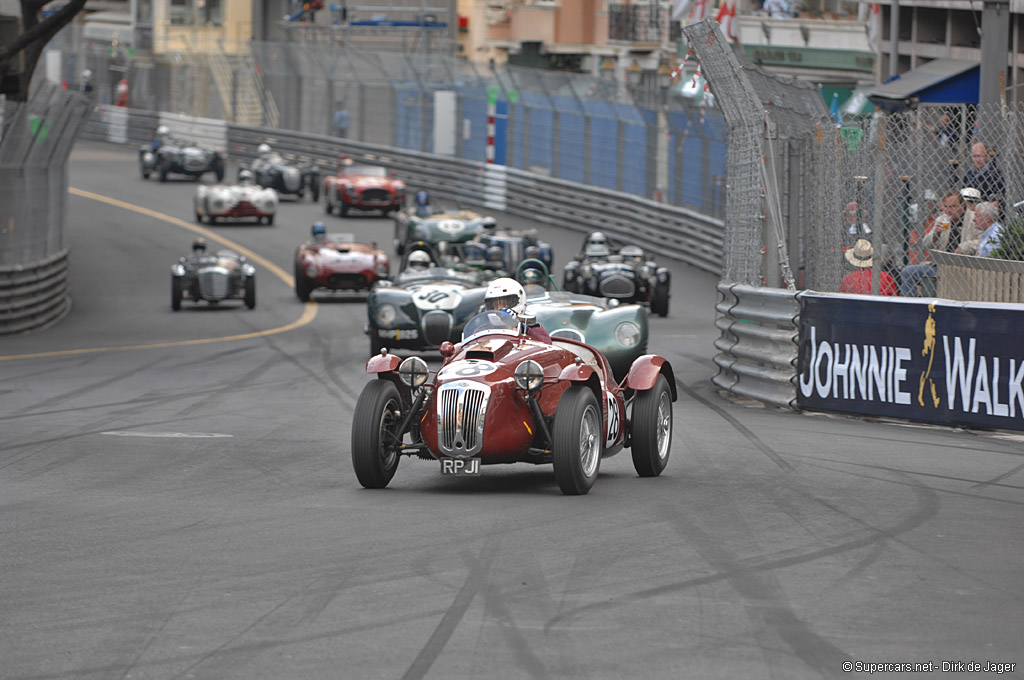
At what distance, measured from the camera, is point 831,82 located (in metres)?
36.1

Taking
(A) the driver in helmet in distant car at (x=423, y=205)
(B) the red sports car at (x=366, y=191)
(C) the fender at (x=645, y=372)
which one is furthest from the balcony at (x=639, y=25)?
(C) the fender at (x=645, y=372)

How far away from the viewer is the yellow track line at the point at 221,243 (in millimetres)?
19703

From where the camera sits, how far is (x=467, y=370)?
903cm

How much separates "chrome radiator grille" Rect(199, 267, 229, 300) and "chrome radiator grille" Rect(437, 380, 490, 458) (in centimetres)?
1633

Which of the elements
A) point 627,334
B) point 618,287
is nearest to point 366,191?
point 618,287

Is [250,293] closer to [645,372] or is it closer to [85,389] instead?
[85,389]

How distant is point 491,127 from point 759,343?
86.7 feet

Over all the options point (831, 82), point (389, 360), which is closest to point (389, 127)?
point (831, 82)

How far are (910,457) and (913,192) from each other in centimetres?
321

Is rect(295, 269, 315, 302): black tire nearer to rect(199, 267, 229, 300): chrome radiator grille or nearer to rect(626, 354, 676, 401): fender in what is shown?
rect(199, 267, 229, 300): chrome radiator grille

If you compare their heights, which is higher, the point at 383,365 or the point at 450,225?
the point at 450,225

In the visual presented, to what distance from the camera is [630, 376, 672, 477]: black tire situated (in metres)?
9.56

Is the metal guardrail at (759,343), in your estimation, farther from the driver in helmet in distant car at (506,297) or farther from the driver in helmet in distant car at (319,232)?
the driver in helmet in distant car at (319,232)

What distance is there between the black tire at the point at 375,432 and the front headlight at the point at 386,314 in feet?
27.5
